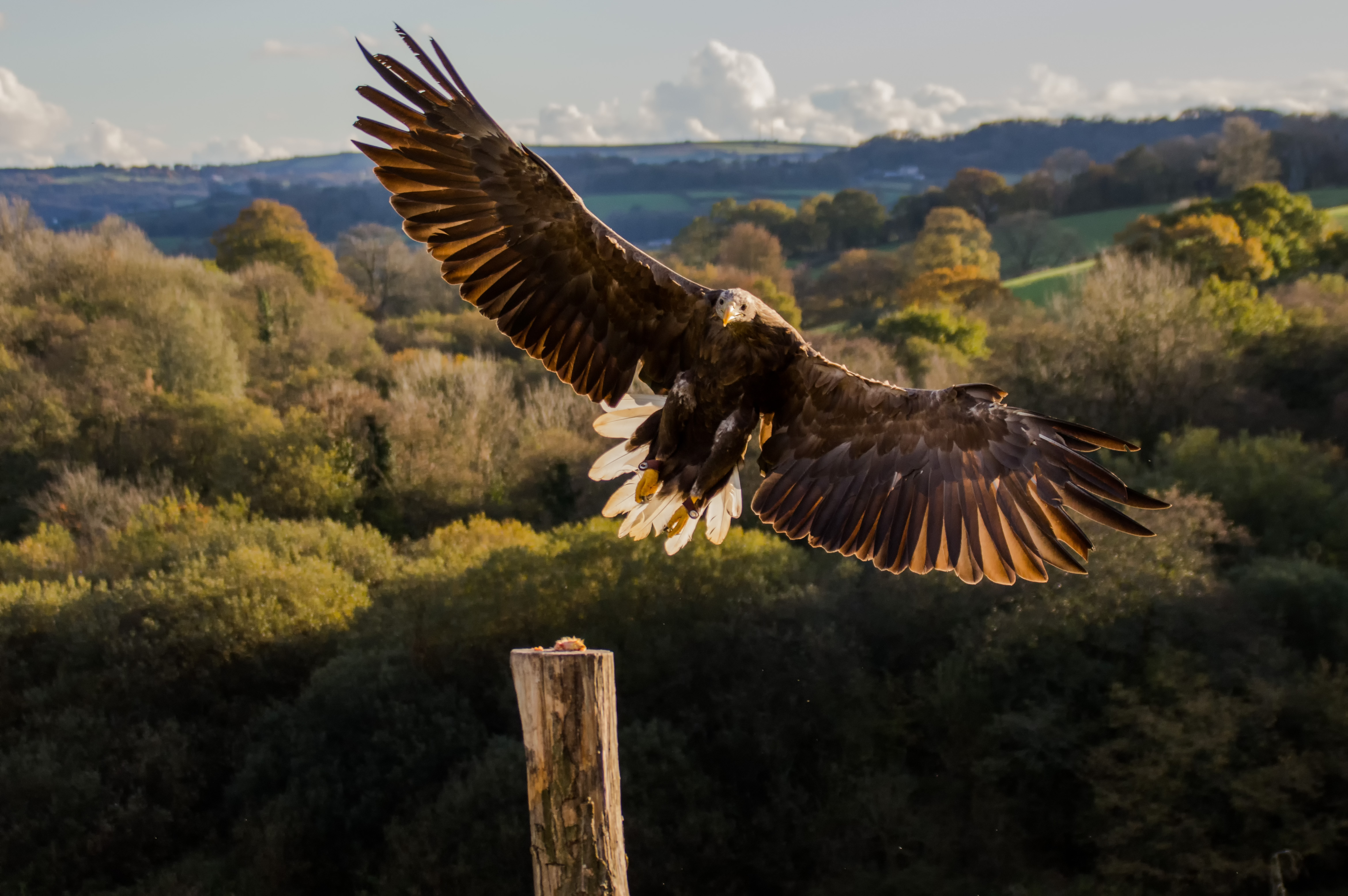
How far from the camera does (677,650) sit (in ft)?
74.3

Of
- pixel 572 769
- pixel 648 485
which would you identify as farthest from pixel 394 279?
pixel 572 769

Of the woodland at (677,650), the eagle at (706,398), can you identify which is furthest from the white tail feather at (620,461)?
the woodland at (677,650)

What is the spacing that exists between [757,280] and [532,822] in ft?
139

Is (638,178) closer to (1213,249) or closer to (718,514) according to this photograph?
(1213,249)

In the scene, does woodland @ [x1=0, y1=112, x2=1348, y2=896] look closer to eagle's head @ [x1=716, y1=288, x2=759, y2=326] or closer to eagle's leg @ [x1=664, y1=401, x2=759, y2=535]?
eagle's leg @ [x1=664, y1=401, x2=759, y2=535]

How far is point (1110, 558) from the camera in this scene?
20.9 m

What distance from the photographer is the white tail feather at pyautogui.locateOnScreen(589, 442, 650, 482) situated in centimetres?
625

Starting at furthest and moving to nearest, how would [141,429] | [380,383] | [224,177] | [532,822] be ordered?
[224,177]
[380,383]
[141,429]
[532,822]

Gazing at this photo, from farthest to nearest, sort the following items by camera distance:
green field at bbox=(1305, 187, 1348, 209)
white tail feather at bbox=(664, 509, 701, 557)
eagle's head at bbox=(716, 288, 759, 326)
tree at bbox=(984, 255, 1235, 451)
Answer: green field at bbox=(1305, 187, 1348, 209) < tree at bbox=(984, 255, 1235, 451) < white tail feather at bbox=(664, 509, 701, 557) < eagle's head at bbox=(716, 288, 759, 326)

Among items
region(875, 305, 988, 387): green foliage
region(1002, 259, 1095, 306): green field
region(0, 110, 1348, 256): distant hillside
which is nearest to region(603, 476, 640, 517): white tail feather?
region(875, 305, 988, 387): green foliage

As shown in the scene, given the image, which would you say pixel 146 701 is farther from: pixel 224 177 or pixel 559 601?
pixel 224 177

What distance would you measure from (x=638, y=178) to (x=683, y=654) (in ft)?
272

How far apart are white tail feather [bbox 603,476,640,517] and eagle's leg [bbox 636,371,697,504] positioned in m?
0.06

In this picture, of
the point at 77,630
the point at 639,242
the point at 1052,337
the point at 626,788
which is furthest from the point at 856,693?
the point at 639,242
